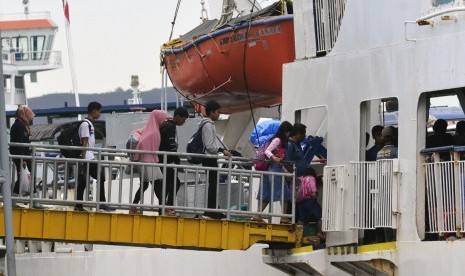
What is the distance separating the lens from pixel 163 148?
78.4ft

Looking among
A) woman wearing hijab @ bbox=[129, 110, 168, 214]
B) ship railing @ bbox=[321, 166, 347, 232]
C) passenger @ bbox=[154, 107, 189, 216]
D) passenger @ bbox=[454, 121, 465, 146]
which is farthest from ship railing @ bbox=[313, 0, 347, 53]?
passenger @ bbox=[454, 121, 465, 146]

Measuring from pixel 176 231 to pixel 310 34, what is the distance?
152 inches

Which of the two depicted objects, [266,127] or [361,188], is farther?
[266,127]

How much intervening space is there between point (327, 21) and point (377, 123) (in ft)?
6.49

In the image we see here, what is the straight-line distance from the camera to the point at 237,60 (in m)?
30.3

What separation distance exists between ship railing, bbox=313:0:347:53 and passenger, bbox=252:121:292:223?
5.42ft

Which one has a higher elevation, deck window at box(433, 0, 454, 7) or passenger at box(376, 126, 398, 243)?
deck window at box(433, 0, 454, 7)

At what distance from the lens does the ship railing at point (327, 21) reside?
80.0 ft

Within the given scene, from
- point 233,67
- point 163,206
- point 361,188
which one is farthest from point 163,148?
point 233,67

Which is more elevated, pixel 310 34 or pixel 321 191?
pixel 310 34

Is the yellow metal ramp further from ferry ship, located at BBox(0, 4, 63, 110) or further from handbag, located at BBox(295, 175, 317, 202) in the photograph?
ferry ship, located at BBox(0, 4, 63, 110)

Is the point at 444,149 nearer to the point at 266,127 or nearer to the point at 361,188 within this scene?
the point at 361,188

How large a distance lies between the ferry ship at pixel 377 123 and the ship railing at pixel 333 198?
0.01m

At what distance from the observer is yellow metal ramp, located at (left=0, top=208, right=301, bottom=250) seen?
2259 cm
